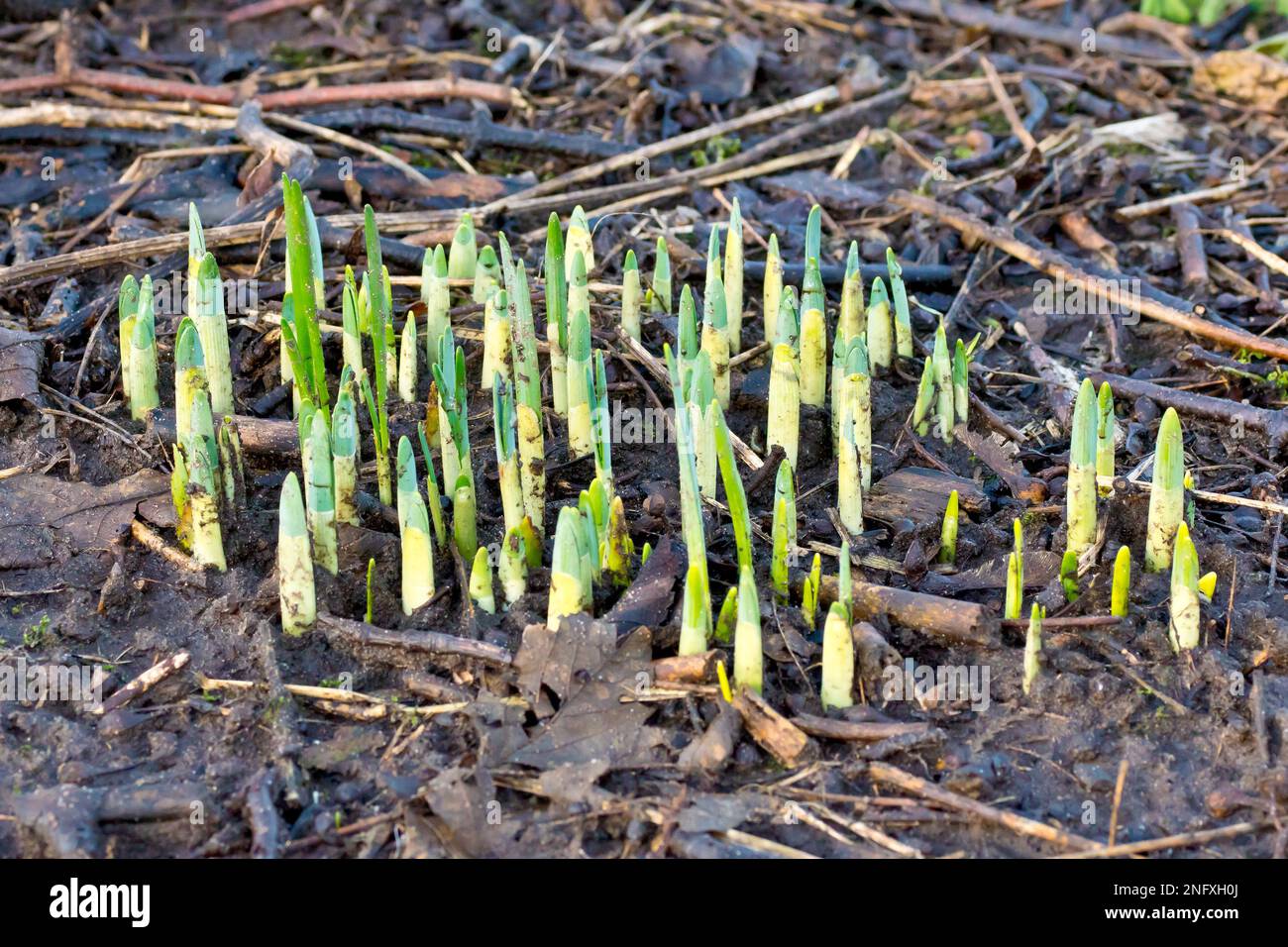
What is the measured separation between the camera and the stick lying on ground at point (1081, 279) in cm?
539

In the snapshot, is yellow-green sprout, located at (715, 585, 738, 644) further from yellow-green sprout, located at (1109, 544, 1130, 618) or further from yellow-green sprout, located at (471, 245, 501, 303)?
yellow-green sprout, located at (471, 245, 501, 303)

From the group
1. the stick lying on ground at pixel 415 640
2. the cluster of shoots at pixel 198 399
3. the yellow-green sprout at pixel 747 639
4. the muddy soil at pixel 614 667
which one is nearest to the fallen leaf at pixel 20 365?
the muddy soil at pixel 614 667

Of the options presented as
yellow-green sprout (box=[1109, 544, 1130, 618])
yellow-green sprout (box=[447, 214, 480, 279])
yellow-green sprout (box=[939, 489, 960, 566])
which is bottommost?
yellow-green sprout (box=[1109, 544, 1130, 618])

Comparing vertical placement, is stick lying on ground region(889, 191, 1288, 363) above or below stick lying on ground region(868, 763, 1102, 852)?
above

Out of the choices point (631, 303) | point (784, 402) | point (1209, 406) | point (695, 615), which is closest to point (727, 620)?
point (695, 615)

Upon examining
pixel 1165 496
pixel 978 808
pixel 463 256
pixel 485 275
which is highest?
pixel 463 256

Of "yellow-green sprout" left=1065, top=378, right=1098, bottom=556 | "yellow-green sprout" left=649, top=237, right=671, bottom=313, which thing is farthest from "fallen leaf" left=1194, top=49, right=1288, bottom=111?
"yellow-green sprout" left=1065, top=378, right=1098, bottom=556

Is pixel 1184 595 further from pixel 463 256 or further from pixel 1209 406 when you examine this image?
pixel 463 256

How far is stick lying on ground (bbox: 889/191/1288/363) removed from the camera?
5391mm

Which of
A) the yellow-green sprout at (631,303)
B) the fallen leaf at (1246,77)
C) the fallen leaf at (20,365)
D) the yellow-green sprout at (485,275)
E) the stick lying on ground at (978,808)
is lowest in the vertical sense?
the stick lying on ground at (978,808)

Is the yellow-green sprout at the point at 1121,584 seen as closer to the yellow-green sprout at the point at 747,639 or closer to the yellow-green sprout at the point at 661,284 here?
the yellow-green sprout at the point at 747,639

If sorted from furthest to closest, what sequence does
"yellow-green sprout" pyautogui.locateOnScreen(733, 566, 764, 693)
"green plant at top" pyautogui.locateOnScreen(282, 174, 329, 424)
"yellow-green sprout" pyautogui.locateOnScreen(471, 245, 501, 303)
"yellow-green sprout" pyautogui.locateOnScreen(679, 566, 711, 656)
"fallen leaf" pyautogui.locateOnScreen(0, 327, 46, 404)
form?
"yellow-green sprout" pyautogui.locateOnScreen(471, 245, 501, 303) → "fallen leaf" pyautogui.locateOnScreen(0, 327, 46, 404) → "green plant at top" pyautogui.locateOnScreen(282, 174, 329, 424) → "yellow-green sprout" pyautogui.locateOnScreen(679, 566, 711, 656) → "yellow-green sprout" pyautogui.locateOnScreen(733, 566, 764, 693)

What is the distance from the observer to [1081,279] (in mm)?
5836

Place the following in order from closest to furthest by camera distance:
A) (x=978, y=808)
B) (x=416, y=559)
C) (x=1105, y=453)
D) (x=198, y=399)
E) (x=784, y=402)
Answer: (x=978, y=808)
(x=416, y=559)
(x=198, y=399)
(x=1105, y=453)
(x=784, y=402)
